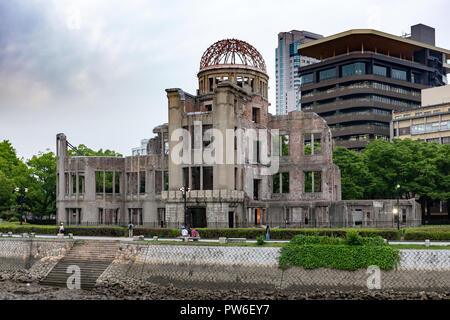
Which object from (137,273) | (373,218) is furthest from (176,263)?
(373,218)

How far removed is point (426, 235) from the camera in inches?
1614

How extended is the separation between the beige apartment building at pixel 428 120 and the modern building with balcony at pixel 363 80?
5559 millimetres

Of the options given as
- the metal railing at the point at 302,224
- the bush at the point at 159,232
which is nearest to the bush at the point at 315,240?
the bush at the point at 159,232

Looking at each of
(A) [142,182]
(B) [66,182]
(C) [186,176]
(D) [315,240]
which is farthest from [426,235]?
(B) [66,182]

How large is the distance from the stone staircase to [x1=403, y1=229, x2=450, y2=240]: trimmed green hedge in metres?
22.2

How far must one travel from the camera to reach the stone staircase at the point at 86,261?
39469 millimetres

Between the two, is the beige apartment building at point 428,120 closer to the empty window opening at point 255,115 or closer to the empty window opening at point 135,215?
the empty window opening at point 255,115

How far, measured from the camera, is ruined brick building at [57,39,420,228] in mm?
56844

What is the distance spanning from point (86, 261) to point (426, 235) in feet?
84.5

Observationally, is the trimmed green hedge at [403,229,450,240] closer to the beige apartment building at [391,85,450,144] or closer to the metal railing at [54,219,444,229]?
the metal railing at [54,219,444,229]

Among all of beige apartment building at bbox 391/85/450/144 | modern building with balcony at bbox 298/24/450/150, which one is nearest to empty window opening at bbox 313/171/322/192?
beige apartment building at bbox 391/85/450/144

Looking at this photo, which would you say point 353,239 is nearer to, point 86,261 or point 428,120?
point 86,261

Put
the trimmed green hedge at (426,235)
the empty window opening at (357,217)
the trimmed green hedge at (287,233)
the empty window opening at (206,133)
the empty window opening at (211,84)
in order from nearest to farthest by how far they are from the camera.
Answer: the trimmed green hedge at (426,235) → the trimmed green hedge at (287,233) → the empty window opening at (357,217) → the empty window opening at (206,133) → the empty window opening at (211,84)
